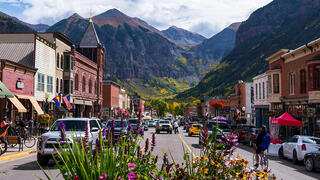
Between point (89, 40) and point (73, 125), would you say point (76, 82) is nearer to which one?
point (89, 40)

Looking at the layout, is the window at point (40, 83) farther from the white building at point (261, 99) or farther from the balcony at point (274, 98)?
the white building at point (261, 99)

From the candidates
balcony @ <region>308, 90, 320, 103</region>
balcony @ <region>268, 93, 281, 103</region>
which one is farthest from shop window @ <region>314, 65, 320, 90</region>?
balcony @ <region>268, 93, 281, 103</region>

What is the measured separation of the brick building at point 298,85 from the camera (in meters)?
29.6

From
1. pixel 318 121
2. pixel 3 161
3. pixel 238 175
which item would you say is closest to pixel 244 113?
pixel 318 121

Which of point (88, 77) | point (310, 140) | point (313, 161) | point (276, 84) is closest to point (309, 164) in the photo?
point (313, 161)

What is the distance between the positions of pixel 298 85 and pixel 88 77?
36.6 m

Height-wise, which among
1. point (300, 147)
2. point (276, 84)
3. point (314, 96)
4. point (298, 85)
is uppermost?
point (276, 84)

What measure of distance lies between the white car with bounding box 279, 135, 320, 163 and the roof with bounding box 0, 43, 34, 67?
29.1m

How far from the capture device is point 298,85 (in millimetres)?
33500

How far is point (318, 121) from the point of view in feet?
96.6

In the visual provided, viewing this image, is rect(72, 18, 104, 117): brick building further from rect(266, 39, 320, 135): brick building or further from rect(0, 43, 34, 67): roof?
rect(266, 39, 320, 135): brick building

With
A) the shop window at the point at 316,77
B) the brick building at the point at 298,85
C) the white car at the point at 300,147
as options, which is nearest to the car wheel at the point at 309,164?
the white car at the point at 300,147

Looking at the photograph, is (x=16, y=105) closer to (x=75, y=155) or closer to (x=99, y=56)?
(x=75, y=155)

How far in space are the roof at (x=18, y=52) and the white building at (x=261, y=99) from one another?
28.4 m
